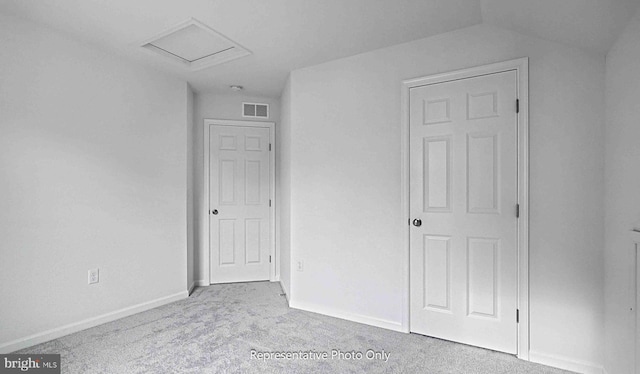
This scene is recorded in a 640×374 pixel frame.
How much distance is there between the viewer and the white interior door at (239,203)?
12.7 ft

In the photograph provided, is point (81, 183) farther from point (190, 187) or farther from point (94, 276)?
point (190, 187)

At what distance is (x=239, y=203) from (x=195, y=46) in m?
1.94

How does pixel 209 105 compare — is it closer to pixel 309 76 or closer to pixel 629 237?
pixel 309 76

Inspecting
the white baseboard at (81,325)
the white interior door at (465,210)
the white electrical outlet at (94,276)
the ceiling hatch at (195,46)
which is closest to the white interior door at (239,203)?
the white baseboard at (81,325)

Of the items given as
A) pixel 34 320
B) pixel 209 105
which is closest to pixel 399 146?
pixel 209 105

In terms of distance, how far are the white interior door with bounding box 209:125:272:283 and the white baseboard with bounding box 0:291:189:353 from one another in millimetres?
759

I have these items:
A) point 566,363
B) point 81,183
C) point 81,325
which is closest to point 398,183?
point 566,363

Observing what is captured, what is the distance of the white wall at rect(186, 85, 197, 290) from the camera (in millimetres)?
3508

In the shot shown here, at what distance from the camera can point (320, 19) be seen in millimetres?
2180

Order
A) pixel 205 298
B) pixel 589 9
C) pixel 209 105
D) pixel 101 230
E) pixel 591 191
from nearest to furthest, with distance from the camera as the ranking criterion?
pixel 589 9 < pixel 591 191 < pixel 101 230 < pixel 205 298 < pixel 209 105

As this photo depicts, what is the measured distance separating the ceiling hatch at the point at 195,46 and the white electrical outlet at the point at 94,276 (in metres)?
1.97

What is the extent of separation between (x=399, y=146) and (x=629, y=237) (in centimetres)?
147

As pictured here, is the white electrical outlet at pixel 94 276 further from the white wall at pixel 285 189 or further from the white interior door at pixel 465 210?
the white interior door at pixel 465 210

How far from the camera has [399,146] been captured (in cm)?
253
